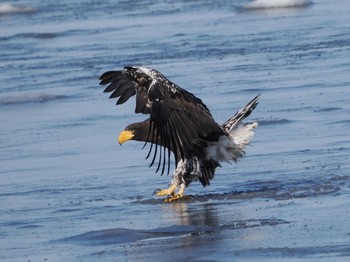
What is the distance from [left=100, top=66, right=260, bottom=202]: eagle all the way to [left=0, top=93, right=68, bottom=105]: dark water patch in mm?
4630

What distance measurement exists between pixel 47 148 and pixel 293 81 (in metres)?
3.58

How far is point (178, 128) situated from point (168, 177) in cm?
114

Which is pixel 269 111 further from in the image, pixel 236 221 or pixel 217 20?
pixel 217 20

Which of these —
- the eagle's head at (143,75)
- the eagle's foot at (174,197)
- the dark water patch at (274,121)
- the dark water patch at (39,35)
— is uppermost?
the eagle's head at (143,75)

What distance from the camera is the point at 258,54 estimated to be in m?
15.8

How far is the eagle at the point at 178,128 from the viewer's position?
28.1ft

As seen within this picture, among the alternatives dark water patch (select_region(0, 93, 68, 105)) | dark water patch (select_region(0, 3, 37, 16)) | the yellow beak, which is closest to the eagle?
the yellow beak

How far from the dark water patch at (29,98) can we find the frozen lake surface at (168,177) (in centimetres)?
3

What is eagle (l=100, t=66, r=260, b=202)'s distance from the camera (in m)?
8.58

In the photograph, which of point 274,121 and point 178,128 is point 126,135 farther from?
point 274,121

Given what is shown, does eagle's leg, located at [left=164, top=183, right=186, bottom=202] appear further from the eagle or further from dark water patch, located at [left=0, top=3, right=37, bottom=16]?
dark water patch, located at [left=0, top=3, right=37, bottom=16]

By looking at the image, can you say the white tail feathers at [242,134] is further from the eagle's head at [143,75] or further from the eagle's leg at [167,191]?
the eagle's head at [143,75]

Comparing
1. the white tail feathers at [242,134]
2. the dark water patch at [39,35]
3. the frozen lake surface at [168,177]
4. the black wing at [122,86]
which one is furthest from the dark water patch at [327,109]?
the dark water patch at [39,35]

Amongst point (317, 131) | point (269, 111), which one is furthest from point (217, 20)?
point (317, 131)
